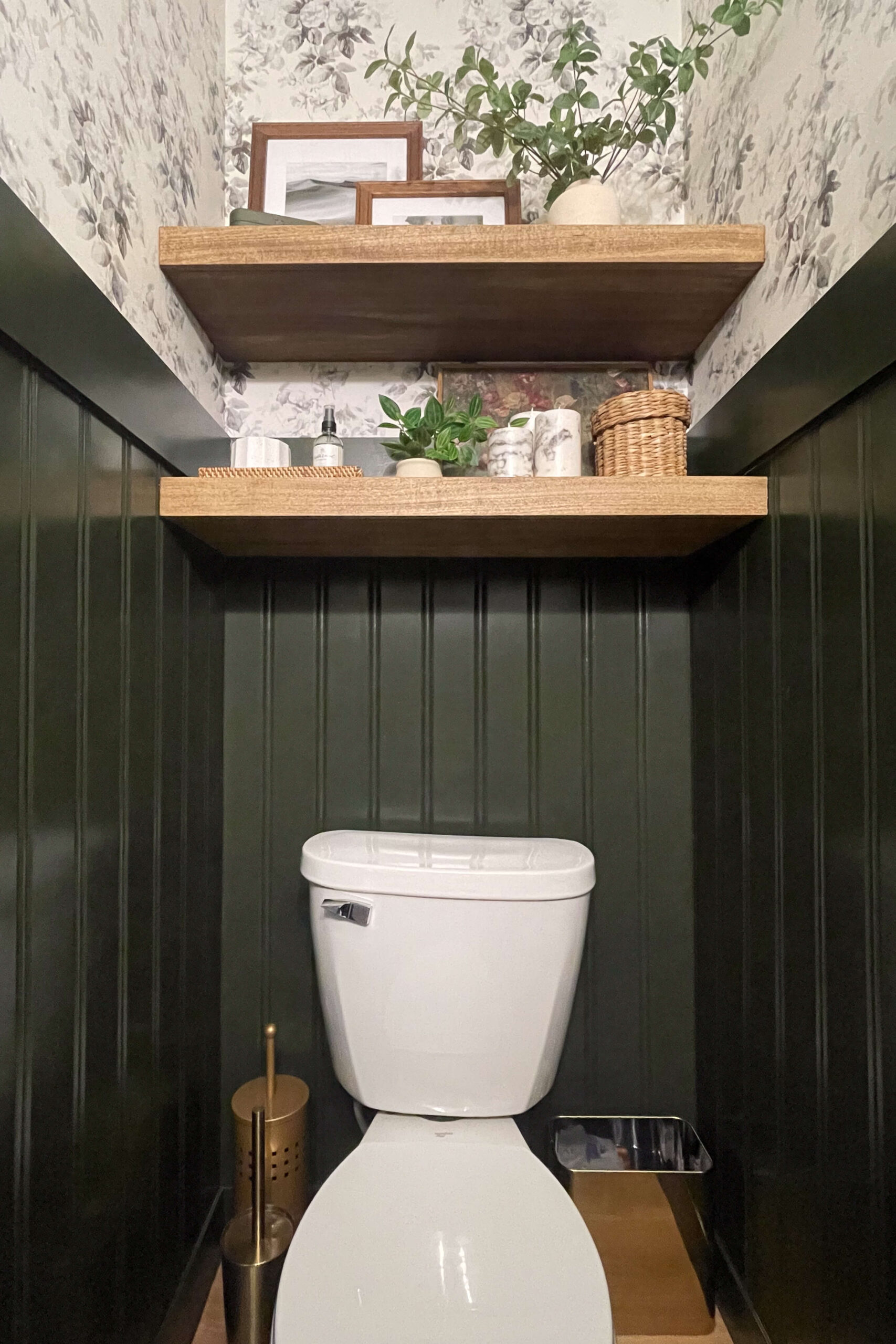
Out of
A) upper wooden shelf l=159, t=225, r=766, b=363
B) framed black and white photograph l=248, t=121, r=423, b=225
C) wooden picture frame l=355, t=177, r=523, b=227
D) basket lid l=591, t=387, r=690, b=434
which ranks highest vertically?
framed black and white photograph l=248, t=121, r=423, b=225

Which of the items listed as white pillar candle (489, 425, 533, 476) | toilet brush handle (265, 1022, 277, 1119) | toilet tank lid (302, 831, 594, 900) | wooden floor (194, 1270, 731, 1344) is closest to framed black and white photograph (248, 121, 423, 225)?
white pillar candle (489, 425, 533, 476)

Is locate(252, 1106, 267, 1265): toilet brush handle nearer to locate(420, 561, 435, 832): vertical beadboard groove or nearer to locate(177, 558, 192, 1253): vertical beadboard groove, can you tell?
locate(177, 558, 192, 1253): vertical beadboard groove

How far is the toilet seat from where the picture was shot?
2.27 feet

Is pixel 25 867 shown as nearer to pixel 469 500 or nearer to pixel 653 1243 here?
pixel 469 500

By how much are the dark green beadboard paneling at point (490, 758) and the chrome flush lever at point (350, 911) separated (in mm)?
208

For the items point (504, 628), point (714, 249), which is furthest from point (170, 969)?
point (714, 249)

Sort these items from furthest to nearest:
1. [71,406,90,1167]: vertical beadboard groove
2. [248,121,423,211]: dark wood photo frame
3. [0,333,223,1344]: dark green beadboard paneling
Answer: [248,121,423,211]: dark wood photo frame < [71,406,90,1167]: vertical beadboard groove < [0,333,223,1344]: dark green beadboard paneling

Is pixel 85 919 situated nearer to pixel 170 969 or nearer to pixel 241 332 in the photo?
pixel 170 969

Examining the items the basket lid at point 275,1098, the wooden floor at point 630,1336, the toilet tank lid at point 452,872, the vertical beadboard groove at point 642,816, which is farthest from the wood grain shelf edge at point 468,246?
the wooden floor at point 630,1336

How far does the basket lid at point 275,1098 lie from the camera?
1.09 m

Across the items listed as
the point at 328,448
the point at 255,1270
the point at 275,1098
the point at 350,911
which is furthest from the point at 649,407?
the point at 255,1270

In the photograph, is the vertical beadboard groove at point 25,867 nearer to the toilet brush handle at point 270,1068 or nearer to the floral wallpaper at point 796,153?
the toilet brush handle at point 270,1068

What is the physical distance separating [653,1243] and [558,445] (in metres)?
1.21

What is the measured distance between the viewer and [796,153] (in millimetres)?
873
